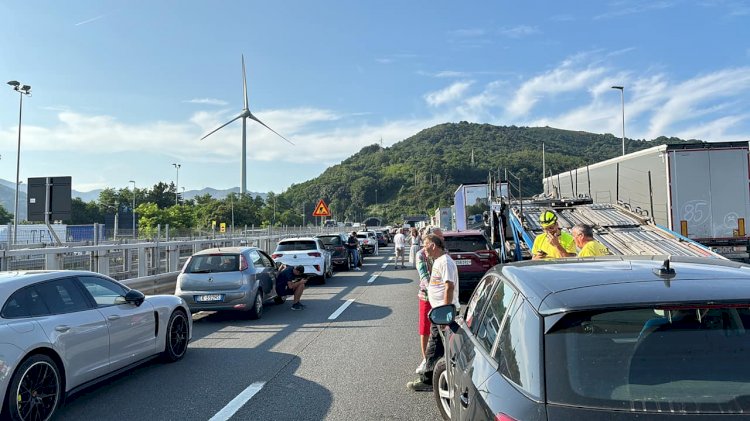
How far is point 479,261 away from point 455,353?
8.62 m

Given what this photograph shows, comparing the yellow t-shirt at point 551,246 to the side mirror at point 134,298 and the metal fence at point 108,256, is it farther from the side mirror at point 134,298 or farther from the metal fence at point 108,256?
the metal fence at point 108,256

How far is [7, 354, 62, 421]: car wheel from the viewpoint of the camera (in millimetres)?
4691

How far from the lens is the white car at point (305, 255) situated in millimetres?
17250

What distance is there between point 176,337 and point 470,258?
22.3ft

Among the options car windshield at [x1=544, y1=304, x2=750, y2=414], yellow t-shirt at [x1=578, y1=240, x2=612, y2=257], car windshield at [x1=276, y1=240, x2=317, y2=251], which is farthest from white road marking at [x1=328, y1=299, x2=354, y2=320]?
car windshield at [x1=544, y1=304, x2=750, y2=414]

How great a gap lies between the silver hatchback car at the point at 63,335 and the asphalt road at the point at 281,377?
328 mm

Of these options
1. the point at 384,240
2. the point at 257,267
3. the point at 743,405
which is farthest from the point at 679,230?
the point at 384,240

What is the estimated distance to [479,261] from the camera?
40.7 feet

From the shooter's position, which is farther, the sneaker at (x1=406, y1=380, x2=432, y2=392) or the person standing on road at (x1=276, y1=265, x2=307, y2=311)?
the person standing on road at (x1=276, y1=265, x2=307, y2=311)

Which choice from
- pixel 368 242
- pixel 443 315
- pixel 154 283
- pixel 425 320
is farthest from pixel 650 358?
pixel 368 242

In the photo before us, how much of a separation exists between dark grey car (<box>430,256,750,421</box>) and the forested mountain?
90.4m

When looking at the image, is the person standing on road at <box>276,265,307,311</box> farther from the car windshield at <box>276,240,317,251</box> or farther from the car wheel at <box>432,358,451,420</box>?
the car wheel at <box>432,358,451,420</box>

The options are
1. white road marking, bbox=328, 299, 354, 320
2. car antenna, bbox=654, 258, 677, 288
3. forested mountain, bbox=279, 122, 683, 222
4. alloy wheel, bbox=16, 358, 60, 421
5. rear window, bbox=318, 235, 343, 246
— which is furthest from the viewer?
forested mountain, bbox=279, 122, 683, 222

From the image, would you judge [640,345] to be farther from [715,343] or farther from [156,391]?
[156,391]
